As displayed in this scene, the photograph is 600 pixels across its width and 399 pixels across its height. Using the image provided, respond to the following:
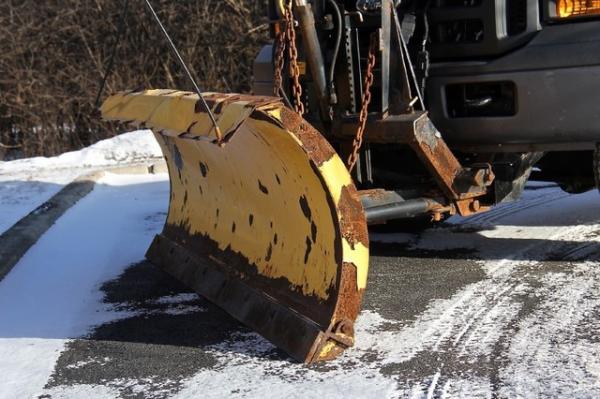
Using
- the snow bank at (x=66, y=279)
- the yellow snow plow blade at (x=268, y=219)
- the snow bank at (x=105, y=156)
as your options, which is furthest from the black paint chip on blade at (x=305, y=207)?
the snow bank at (x=105, y=156)

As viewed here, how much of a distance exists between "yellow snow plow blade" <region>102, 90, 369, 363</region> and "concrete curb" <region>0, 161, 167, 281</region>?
1.21m

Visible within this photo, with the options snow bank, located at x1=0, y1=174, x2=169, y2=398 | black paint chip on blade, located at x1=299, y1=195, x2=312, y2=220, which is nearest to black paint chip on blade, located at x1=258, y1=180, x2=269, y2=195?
black paint chip on blade, located at x1=299, y1=195, x2=312, y2=220

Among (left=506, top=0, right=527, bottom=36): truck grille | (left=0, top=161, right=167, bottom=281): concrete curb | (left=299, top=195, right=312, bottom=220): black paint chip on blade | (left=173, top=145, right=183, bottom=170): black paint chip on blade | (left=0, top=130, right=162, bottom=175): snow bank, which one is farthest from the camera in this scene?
(left=0, top=130, right=162, bottom=175): snow bank

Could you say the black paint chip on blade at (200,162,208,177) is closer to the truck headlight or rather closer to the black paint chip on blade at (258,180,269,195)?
the black paint chip on blade at (258,180,269,195)

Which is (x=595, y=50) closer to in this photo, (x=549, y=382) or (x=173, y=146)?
(x=549, y=382)

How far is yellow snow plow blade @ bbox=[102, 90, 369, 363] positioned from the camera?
3486 mm

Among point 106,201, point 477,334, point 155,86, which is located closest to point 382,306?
point 477,334

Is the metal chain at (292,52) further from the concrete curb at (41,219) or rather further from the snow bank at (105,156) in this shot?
the snow bank at (105,156)

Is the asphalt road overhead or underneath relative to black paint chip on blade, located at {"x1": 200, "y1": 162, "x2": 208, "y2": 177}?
underneath

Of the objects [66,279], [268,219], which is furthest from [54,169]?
[268,219]

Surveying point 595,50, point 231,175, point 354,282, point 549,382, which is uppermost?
point 595,50

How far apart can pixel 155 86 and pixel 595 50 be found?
11.5 m

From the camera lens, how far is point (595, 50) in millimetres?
4074

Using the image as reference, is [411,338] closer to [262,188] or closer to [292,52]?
[262,188]
